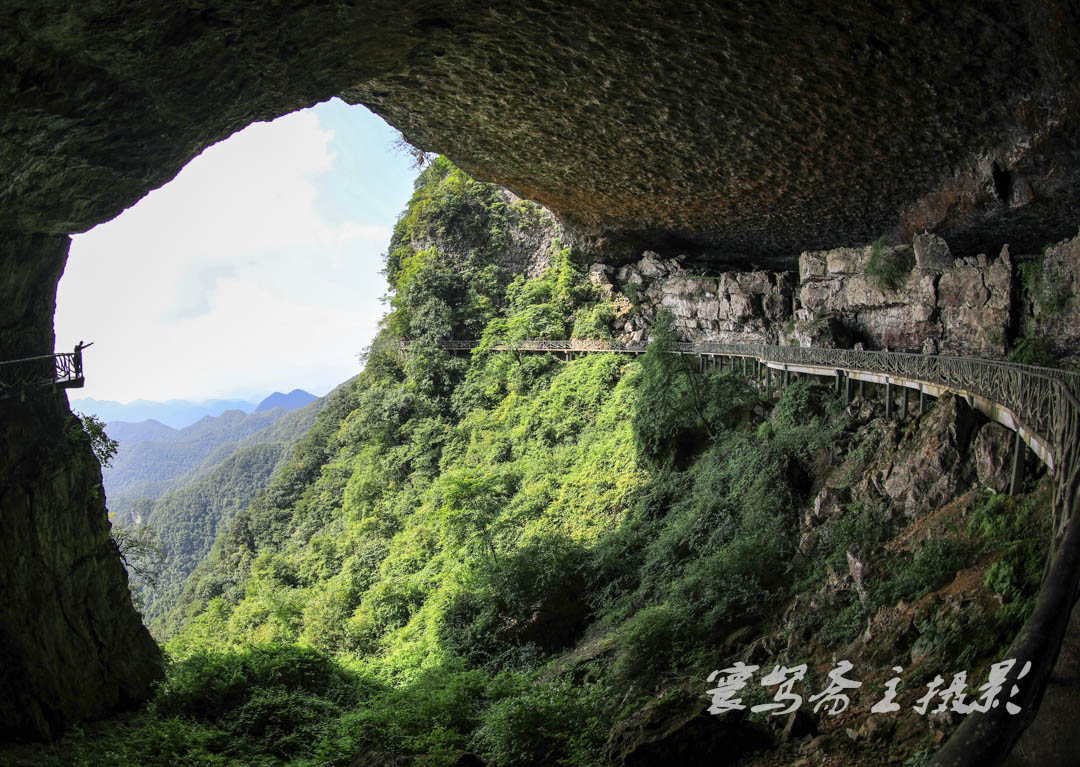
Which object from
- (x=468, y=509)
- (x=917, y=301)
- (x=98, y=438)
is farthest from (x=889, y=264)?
(x=98, y=438)

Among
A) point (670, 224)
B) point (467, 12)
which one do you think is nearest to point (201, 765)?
point (467, 12)

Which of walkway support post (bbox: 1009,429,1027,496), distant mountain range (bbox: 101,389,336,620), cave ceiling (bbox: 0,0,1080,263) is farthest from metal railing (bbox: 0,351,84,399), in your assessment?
walkway support post (bbox: 1009,429,1027,496)

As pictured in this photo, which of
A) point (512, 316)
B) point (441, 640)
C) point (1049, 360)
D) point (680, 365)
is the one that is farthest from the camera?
point (512, 316)

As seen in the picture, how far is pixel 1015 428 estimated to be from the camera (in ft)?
23.1

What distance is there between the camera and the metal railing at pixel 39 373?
7961 millimetres

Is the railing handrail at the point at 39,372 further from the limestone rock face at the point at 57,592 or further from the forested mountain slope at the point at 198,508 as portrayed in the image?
the forested mountain slope at the point at 198,508

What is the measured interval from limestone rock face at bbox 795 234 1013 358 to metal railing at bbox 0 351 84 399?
17.1 metres

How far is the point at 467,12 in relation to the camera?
868 cm

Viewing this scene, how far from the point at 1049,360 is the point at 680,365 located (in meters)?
7.65

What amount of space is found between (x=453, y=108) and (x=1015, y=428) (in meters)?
11.2

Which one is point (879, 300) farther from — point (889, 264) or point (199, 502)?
point (199, 502)

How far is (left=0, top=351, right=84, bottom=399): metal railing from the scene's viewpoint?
7961 millimetres

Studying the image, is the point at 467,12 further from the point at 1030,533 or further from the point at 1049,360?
the point at 1049,360

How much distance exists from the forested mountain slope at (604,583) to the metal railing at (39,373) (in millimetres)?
4702
